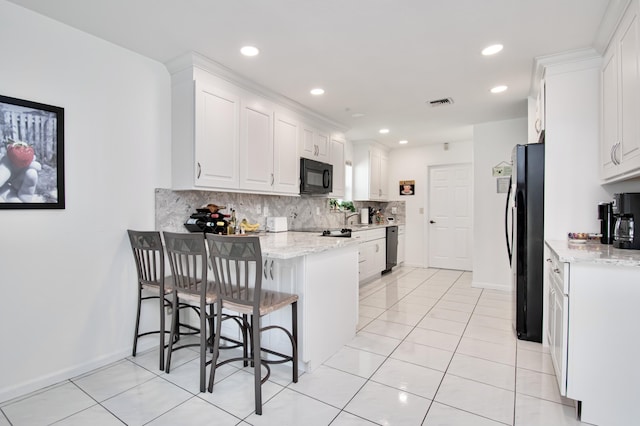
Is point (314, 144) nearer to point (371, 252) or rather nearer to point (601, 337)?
point (371, 252)

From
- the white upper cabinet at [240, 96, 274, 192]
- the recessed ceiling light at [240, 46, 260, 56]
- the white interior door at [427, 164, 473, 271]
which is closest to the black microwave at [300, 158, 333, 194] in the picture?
the white upper cabinet at [240, 96, 274, 192]

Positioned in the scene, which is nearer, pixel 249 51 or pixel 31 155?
pixel 31 155

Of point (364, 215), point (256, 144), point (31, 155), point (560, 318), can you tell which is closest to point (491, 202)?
point (364, 215)

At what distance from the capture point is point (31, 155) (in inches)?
80.6

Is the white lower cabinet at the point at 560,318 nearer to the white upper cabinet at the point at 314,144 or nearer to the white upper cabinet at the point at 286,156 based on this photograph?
the white upper cabinet at the point at 286,156

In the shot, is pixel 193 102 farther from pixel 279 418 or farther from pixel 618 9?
pixel 618 9

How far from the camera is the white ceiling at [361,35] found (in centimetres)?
199

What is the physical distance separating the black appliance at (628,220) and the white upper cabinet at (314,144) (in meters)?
2.97

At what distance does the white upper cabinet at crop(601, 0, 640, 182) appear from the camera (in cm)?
178

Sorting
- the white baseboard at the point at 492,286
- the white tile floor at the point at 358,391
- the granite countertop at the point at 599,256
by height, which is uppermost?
the granite countertop at the point at 599,256

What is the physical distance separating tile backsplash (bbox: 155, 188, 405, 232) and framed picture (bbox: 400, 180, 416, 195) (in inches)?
39.9

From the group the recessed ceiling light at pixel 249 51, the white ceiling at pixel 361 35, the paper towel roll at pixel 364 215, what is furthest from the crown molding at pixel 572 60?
the paper towel roll at pixel 364 215

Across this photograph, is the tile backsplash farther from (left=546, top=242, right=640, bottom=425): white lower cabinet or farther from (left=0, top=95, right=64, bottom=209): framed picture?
(left=546, top=242, right=640, bottom=425): white lower cabinet

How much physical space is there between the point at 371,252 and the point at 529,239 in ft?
8.17
